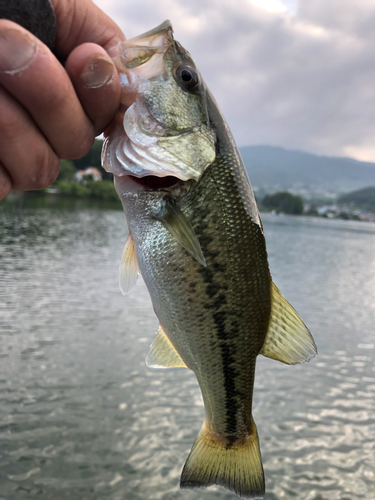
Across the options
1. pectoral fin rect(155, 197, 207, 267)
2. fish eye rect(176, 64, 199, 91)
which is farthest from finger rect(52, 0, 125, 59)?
pectoral fin rect(155, 197, 207, 267)

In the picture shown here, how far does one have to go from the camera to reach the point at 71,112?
4.75ft

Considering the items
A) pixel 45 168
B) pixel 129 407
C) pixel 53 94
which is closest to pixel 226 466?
pixel 45 168

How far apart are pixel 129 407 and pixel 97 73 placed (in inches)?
326

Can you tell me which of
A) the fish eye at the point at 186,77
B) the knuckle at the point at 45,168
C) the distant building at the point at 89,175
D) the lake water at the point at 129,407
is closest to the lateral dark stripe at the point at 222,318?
the fish eye at the point at 186,77

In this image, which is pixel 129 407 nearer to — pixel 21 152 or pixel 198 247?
pixel 198 247

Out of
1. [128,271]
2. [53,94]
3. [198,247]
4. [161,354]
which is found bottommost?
[161,354]

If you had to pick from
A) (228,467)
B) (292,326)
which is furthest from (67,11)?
(228,467)

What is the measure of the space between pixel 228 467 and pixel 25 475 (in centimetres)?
534

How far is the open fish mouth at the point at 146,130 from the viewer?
1830 mm

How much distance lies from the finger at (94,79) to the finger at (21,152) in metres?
0.24

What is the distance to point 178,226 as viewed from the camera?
6.66ft

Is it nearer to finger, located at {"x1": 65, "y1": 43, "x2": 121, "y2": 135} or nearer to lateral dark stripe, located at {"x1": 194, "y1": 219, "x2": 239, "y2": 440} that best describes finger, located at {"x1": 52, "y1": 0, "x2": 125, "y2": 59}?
finger, located at {"x1": 65, "y1": 43, "x2": 121, "y2": 135}

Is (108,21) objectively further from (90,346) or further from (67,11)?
(90,346)

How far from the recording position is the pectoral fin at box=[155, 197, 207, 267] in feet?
6.66
